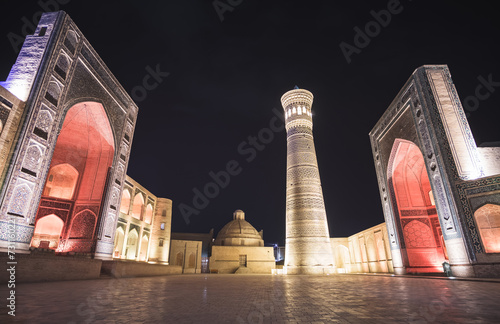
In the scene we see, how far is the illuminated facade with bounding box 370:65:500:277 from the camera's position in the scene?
777cm

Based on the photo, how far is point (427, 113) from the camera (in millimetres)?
9477

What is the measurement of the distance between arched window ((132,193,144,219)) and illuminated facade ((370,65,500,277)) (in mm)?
14985

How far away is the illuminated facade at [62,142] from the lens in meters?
6.71

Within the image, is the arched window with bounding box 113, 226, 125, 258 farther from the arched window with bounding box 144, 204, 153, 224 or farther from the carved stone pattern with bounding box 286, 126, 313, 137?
the carved stone pattern with bounding box 286, 126, 313, 137

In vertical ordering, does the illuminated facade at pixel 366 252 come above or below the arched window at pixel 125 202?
below

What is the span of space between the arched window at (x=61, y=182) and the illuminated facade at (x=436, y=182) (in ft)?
49.4

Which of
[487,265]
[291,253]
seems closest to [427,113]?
[487,265]

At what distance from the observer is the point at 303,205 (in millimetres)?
16672

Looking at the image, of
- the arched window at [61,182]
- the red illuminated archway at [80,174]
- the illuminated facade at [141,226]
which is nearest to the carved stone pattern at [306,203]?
the illuminated facade at [141,226]

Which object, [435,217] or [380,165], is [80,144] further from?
[435,217]

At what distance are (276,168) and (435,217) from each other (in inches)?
1035

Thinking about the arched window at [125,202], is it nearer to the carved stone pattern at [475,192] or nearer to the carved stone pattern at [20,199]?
the carved stone pattern at [20,199]

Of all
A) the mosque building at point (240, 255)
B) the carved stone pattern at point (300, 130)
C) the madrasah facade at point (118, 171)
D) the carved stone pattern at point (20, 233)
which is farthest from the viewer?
the mosque building at point (240, 255)

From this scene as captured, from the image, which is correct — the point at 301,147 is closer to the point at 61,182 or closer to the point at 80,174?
the point at 80,174
